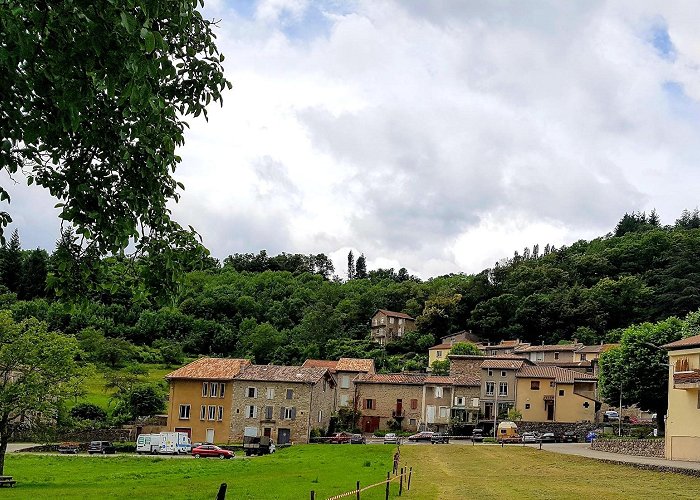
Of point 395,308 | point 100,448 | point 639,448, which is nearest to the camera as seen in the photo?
point 639,448

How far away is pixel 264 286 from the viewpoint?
531 feet

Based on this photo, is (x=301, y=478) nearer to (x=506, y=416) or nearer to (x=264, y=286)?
(x=506, y=416)

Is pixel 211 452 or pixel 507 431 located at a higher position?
pixel 507 431

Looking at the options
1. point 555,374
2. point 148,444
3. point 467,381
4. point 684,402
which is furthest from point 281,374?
point 684,402

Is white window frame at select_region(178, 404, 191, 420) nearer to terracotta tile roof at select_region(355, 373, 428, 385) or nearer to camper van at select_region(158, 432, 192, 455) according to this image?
camper van at select_region(158, 432, 192, 455)

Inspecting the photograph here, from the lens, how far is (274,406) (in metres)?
72.0

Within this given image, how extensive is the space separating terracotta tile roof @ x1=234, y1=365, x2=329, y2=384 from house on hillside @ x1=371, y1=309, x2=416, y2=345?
5866cm

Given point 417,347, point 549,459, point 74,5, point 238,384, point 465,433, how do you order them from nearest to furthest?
point 74,5
point 549,459
point 238,384
point 465,433
point 417,347

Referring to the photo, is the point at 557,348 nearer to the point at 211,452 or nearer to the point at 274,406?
the point at 274,406

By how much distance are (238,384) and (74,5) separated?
67.7m

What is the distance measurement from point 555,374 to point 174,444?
46391 mm

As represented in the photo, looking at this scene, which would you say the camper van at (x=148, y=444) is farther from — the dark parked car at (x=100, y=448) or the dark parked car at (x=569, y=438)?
Answer: the dark parked car at (x=569, y=438)

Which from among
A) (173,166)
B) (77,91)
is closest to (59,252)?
(173,166)

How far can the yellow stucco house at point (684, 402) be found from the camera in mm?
47625
